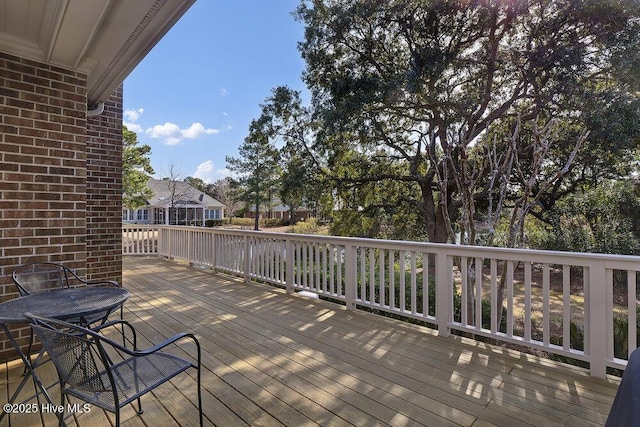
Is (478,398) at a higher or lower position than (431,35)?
lower

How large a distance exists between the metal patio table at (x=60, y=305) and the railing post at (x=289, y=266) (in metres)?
2.66

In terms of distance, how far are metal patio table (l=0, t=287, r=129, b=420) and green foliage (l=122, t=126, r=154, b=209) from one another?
52.6 ft

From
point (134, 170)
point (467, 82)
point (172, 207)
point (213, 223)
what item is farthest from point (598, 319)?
point (213, 223)

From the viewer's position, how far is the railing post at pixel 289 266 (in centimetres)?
482

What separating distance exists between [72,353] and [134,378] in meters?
0.32

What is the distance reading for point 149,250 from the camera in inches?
341

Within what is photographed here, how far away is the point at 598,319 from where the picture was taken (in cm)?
242

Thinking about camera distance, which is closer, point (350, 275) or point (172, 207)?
point (350, 275)

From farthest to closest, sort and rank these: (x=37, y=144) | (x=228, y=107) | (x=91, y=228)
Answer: (x=228, y=107) → (x=91, y=228) → (x=37, y=144)

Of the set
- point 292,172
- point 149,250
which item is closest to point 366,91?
point 292,172

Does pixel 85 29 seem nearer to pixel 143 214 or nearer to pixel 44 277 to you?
pixel 44 277

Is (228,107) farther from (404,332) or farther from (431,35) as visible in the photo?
(404,332)

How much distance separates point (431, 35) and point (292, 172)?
4740 mm

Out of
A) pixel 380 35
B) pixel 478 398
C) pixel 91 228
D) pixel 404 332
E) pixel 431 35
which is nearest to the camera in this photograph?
pixel 478 398
